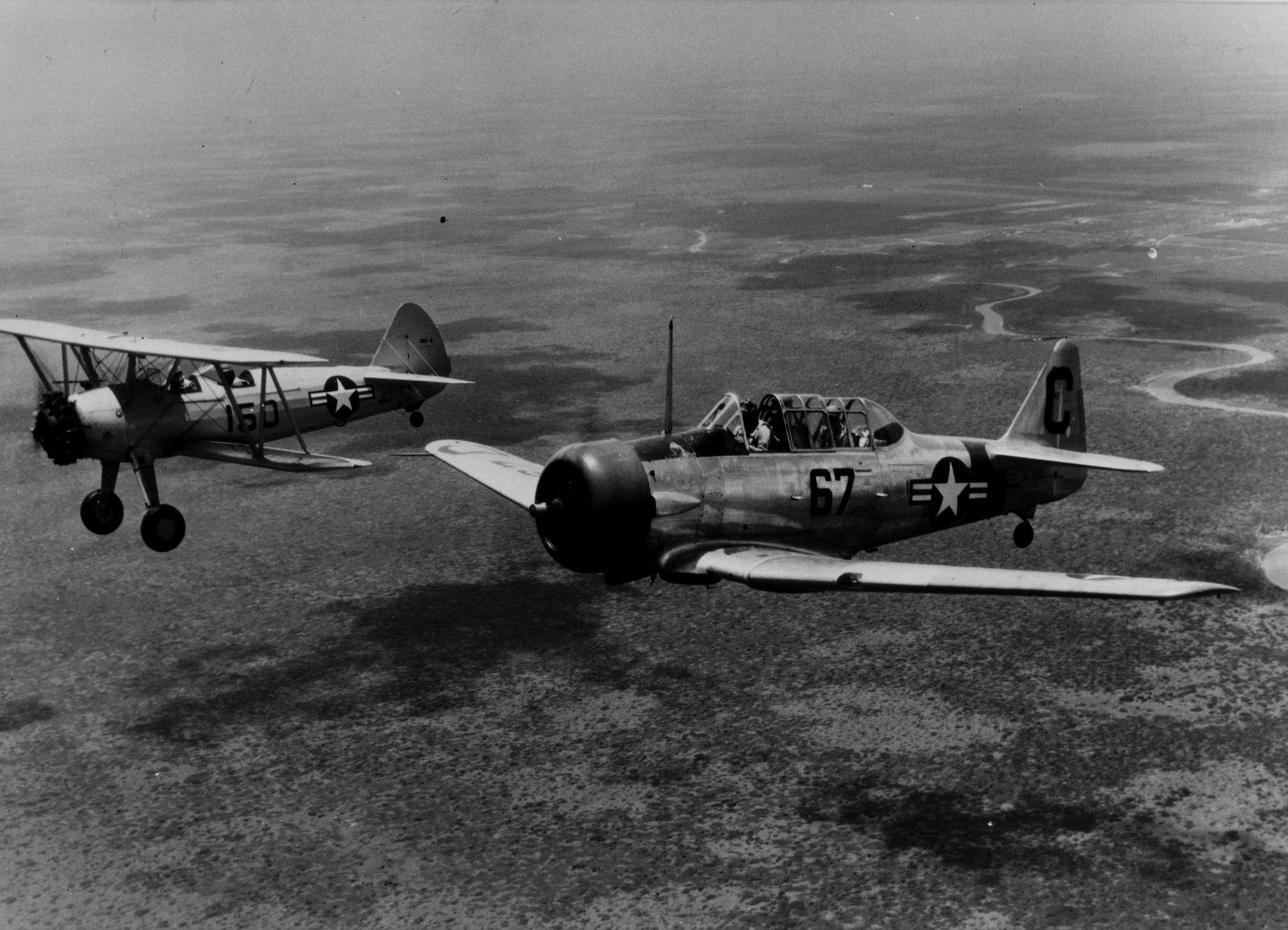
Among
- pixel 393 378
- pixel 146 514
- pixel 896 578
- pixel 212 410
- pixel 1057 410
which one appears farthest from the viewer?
pixel 393 378

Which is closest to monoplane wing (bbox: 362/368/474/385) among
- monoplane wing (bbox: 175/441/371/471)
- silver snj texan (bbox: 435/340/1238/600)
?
monoplane wing (bbox: 175/441/371/471)

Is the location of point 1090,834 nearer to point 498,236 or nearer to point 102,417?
point 102,417

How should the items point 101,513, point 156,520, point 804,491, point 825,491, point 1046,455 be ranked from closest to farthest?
point 804,491, point 825,491, point 1046,455, point 156,520, point 101,513

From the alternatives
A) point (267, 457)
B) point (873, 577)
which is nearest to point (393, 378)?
point (267, 457)

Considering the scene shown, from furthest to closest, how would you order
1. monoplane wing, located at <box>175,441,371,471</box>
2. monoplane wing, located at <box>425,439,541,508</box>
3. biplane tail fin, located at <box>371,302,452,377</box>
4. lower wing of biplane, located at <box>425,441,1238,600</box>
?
biplane tail fin, located at <box>371,302,452,377</box>
monoplane wing, located at <box>175,441,371,471</box>
monoplane wing, located at <box>425,439,541,508</box>
lower wing of biplane, located at <box>425,441,1238,600</box>

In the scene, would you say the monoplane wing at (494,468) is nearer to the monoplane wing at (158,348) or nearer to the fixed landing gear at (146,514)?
the monoplane wing at (158,348)

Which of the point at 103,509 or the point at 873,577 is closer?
the point at 873,577

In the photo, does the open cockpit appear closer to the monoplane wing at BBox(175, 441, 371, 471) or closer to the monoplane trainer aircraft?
the monoplane trainer aircraft

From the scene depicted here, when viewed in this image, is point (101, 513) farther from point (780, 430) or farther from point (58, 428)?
point (780, 430)
